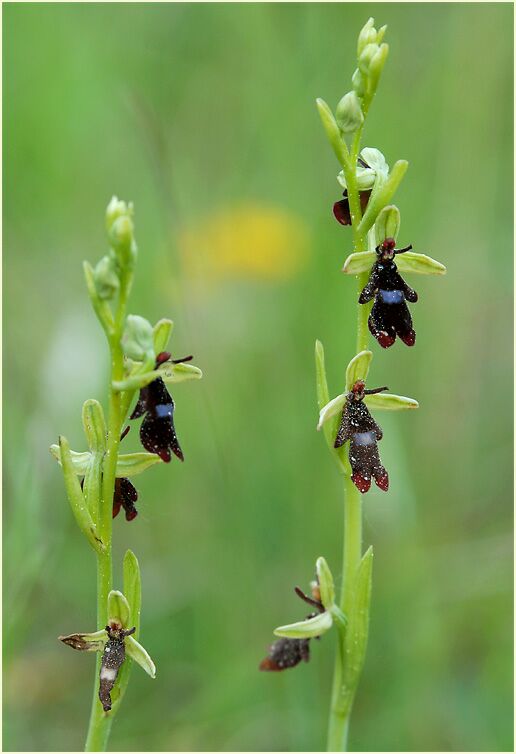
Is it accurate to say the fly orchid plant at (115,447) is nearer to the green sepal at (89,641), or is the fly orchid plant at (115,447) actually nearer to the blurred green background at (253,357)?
the green sepal at (89,641)

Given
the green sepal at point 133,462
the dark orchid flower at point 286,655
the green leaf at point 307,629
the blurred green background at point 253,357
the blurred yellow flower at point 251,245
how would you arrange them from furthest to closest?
the blurred yellow flower at point 251,245 < the blurred green background at point 253,357 < the dark orchid flower at point 286,655 < the green leaf at point 307,629 < the green sepal at point 133,462

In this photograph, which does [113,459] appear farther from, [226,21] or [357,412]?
[226,21]

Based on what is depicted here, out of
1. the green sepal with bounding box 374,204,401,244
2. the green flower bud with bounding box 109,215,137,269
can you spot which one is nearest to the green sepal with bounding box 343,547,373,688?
the green sepal with bounding box 374,204,401,244

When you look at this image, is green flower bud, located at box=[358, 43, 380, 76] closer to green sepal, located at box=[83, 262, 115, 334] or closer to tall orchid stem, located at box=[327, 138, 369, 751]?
tall orchid stem, located at box=[327, 138, 369, 751]

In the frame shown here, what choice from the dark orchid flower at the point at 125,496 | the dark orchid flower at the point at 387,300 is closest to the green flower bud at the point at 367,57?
the dark orchid flower at the point at 387,300

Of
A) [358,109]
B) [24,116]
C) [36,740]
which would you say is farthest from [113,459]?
[24,116]
